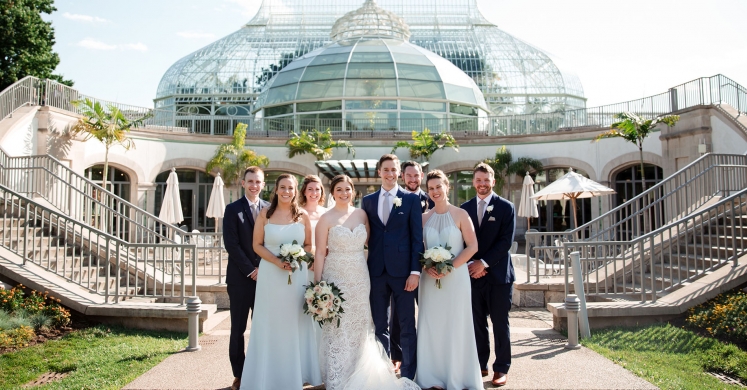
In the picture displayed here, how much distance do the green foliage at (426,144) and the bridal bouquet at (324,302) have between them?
1552 centimetres

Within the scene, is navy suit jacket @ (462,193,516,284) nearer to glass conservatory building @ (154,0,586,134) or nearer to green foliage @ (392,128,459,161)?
green foliage @ (392,128,459,161)

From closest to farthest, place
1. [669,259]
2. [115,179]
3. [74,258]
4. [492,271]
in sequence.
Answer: [492,271], [669,259], [74,258], [115,179]

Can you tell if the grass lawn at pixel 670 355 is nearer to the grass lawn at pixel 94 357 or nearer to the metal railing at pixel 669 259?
the metal railing at pixel 669 259

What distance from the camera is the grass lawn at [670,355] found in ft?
16.1

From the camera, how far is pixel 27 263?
7.81m

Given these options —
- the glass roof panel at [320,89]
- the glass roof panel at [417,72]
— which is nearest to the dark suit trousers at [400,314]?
the glass roof panel at [320,89]

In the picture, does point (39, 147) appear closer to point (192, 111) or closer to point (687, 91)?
point (192, 111)

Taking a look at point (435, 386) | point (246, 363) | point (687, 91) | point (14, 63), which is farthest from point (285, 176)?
point (14, 63)

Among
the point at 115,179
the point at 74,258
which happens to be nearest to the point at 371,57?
the point at 115,179

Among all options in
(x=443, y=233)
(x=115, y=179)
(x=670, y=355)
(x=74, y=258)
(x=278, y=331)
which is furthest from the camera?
(x=115, y=179)

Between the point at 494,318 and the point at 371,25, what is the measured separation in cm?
2355

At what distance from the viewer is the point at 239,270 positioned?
4.98 meters

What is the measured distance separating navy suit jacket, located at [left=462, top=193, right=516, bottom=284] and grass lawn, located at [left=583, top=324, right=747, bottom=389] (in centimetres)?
159

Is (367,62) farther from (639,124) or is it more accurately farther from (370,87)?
(639,124)
